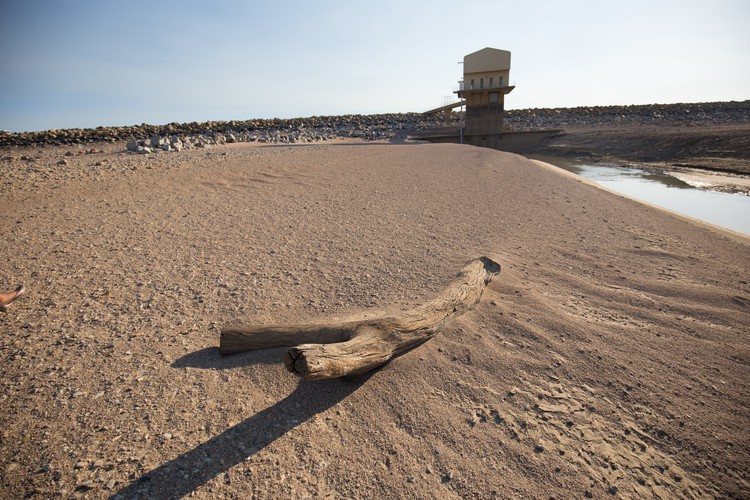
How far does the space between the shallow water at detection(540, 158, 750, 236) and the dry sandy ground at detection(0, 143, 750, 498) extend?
395 cm

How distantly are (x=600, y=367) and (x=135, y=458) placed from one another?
325 centimetres

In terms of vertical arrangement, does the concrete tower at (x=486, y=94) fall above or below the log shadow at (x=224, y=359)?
above

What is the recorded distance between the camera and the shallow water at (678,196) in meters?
9.16

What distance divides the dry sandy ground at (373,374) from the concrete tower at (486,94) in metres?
22.6

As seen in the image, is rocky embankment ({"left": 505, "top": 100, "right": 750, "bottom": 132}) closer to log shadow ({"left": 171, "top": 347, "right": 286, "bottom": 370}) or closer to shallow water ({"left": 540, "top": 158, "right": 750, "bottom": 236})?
shallow water ({"left": 540, "top": 158, "right": 750, "bottom": 236})

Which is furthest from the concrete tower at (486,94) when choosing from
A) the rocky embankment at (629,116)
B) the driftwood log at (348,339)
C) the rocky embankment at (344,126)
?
the driftwood log at (348,339)

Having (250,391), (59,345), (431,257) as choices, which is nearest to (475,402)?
(250,391)

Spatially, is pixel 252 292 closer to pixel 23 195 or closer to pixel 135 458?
pixel 135 458

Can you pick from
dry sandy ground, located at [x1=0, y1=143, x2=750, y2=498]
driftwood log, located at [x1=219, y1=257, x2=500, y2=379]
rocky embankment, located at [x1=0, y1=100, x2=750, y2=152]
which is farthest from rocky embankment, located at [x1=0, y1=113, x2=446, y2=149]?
driftwood log, located at [x1=219, y1=257, x2=500, y2=379]

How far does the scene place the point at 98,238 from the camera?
4.96m

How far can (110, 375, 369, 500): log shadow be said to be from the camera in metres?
1.90

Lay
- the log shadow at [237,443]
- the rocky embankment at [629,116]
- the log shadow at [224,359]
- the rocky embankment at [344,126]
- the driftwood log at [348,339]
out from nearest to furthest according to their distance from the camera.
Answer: the log shadow at [237,443] < the driftwood log at [348,339] < the log shadow at [224,359] < the rocky embankment at [344,126] < the rocky embankment at [629,116]

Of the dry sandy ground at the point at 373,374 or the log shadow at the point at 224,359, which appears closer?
the dry sandy ground at the point at 373,374

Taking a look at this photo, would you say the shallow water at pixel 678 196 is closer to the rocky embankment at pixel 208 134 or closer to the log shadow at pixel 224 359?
the log shadow at pixel 224 359
